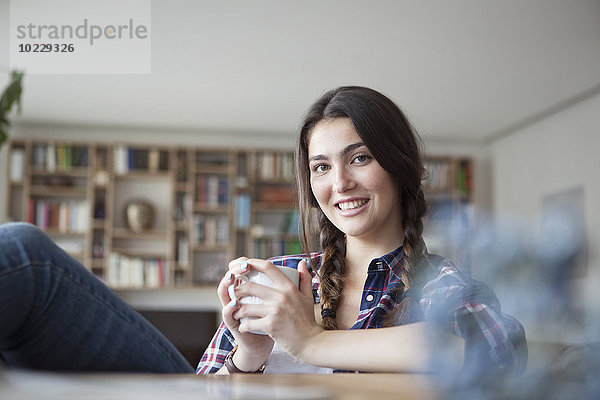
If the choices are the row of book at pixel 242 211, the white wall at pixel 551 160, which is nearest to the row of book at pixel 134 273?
the row of book at pixel 242 211

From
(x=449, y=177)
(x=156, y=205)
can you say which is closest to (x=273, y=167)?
(x=156, y=205)

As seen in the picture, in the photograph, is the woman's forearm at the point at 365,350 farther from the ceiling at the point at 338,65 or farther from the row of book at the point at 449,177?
the row of book at the point at 449,177

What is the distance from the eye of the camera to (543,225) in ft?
0.95

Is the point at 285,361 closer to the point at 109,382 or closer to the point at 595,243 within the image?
the point at 109,382

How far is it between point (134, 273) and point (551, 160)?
4.39 metres

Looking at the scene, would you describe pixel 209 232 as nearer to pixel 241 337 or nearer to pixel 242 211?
pixel 242 211

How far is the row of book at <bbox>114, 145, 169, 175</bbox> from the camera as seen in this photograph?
688 centimetres

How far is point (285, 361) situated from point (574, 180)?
554cm

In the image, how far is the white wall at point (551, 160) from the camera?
584 centimetres

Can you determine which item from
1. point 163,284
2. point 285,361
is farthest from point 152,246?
point 285,361

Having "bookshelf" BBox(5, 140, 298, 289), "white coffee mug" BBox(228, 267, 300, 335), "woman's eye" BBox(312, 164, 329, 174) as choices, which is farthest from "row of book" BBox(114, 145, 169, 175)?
"white coffee mug" BBox(228, 267, 300, 335)

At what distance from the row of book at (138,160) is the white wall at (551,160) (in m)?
3.79

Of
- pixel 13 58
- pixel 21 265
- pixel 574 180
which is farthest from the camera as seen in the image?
pixel 574 180

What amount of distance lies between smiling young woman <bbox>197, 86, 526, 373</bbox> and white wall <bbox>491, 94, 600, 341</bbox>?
399 cm
